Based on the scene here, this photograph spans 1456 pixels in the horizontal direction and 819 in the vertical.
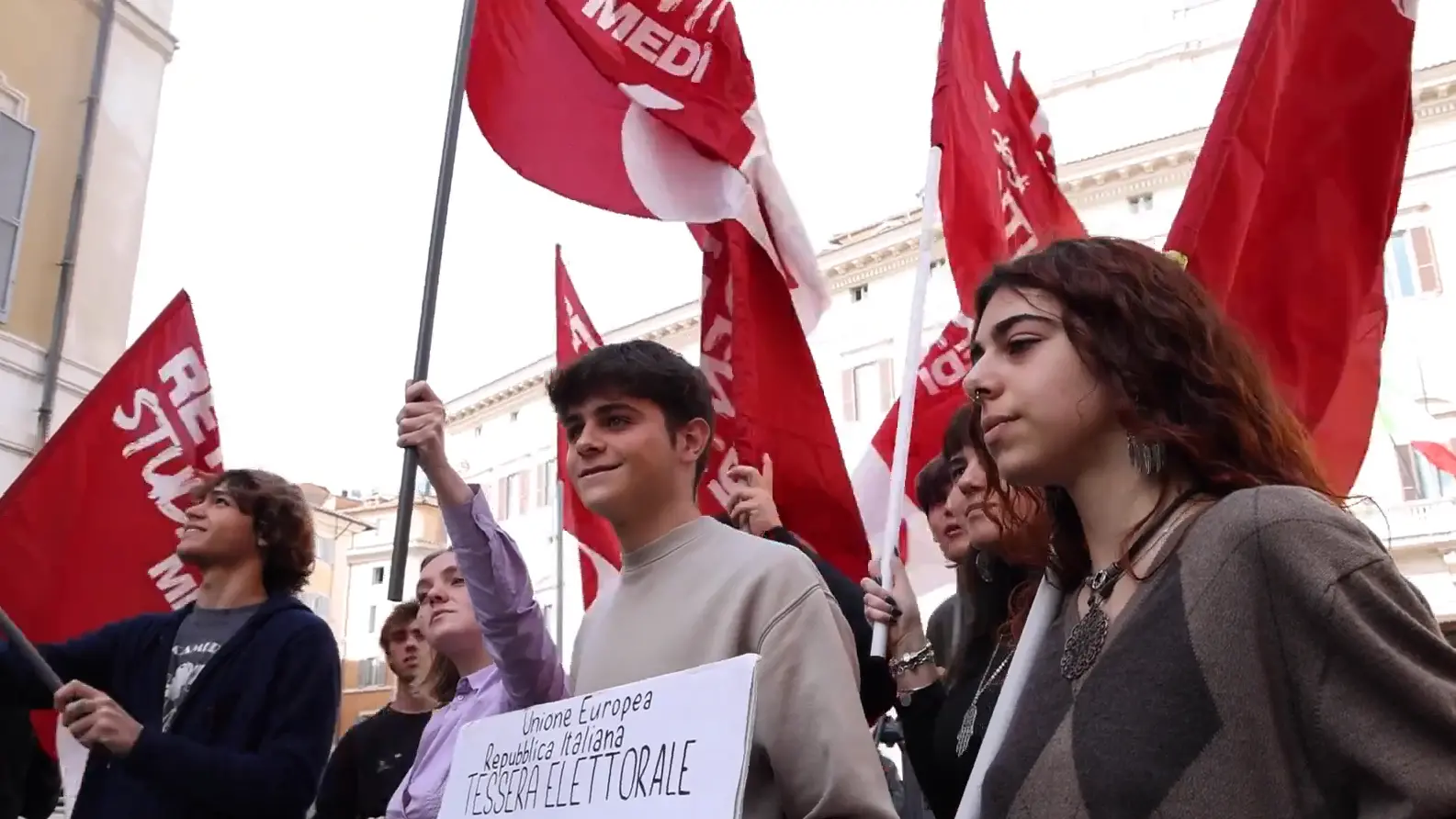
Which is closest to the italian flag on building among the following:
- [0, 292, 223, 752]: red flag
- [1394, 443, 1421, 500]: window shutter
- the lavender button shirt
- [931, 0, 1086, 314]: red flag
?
[1394, 443, 1421, 500]: window shutter

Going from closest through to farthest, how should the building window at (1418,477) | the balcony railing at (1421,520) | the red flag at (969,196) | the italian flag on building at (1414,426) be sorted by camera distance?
the red flag at (969,196), the italian flag on building at (1414,426), the balcony railing at (1421,520), the building window at (1418,477)

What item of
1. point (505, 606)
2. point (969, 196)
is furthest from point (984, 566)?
point (969, 196)

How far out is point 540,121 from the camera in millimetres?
4109

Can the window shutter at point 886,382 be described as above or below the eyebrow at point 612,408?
above

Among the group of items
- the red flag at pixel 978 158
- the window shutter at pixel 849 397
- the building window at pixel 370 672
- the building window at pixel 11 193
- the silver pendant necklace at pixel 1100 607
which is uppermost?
the window shutter at pixel 849 397

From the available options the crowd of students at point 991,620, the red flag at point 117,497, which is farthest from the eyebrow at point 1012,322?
Answer: the red flag at point 117,497

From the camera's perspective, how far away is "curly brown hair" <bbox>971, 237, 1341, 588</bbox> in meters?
1.69

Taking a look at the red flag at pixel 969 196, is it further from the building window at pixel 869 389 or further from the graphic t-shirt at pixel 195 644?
the building window at pixel 869 389

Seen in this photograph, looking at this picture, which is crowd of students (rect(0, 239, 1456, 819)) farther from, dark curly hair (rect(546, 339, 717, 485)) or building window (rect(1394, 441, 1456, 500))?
building window (rect(1394, 441, 1456, 500))

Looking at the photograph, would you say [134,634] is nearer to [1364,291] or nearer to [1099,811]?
[1099,811]

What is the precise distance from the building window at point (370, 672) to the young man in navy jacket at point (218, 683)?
4041 centimetres

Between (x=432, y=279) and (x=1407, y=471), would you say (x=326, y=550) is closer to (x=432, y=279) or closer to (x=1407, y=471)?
(x=1407, y=471)

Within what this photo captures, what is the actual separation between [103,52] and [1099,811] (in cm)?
1005

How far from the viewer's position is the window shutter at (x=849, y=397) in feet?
88.3
